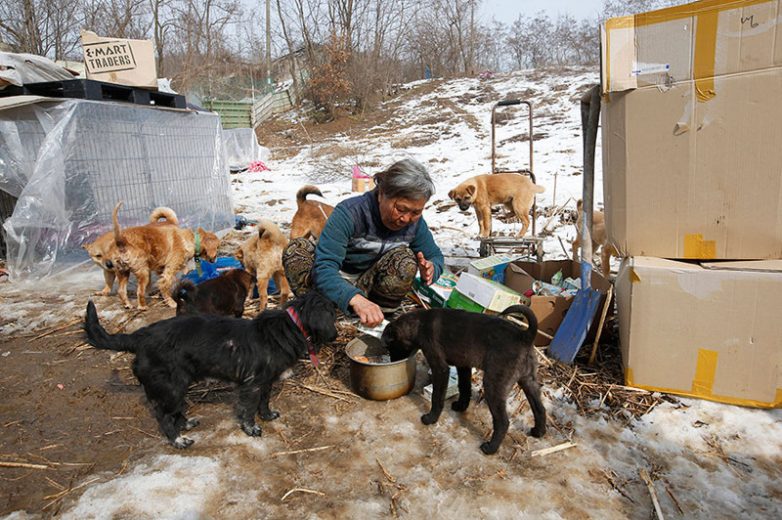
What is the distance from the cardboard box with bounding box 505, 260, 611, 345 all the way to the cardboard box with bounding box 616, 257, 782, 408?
57 cm

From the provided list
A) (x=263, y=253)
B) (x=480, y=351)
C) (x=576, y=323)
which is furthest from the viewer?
(x=263, y=253)

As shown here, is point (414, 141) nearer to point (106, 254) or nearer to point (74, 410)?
point (106, 254)

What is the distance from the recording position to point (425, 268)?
3.88 meters

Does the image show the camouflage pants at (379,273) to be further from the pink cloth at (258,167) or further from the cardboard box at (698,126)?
the pink cloth at (258,167)

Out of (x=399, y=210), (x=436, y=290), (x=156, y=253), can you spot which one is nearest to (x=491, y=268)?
(x=436, y=290)

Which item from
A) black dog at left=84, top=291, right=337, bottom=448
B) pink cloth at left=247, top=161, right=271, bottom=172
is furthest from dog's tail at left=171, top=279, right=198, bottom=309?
pink cloth at left=247, top=161, right=271, bottom=172

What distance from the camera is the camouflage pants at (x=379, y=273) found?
3.78 metres

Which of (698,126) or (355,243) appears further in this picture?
(355,243)

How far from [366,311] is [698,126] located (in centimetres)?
237

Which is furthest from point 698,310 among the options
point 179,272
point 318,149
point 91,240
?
point 318,149

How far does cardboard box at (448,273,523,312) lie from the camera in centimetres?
384

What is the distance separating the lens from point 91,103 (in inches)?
250

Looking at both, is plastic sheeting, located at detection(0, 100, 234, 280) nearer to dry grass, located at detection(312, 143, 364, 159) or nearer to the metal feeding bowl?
the metal feeding bowl

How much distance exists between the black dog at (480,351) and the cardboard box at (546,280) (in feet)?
3.48
